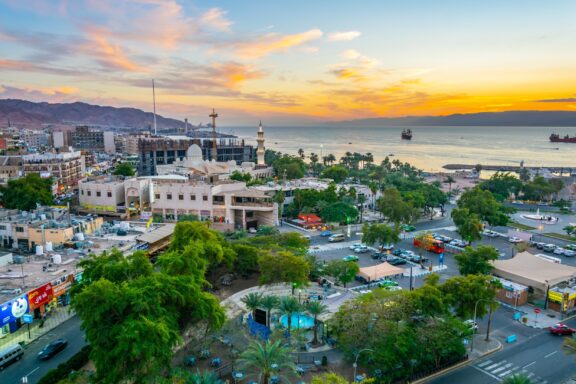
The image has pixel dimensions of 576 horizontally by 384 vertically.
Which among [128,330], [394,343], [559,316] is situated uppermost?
[128,330]

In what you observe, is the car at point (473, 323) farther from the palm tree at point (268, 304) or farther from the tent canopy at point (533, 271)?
the palm tree at point (268, 304)

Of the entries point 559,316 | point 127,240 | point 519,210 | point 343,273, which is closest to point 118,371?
point 343,273

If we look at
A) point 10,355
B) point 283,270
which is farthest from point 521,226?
point 10,355

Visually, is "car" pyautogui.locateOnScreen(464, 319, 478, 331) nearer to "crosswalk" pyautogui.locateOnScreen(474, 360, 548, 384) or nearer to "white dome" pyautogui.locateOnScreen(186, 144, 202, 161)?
"crosswalk" pyautogui.locateOnScreen(474, 360, 548, 384)

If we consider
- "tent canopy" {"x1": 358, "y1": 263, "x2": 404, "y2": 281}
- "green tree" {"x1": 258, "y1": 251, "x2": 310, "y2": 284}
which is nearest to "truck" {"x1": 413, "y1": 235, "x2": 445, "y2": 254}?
"tent canopy" {"x1": 358, "y1": 263, "x2": 404, "y2": 281}

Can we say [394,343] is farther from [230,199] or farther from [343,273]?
[230,199]

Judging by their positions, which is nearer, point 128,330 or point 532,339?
point 128,330

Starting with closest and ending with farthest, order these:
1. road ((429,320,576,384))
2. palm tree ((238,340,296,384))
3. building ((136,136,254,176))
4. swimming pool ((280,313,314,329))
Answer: palm tree ((238,340,296,384)) < road ((429,320,576,384)) < swimming pool ((280,313,314,329)) < building ((136,136,254,176))
